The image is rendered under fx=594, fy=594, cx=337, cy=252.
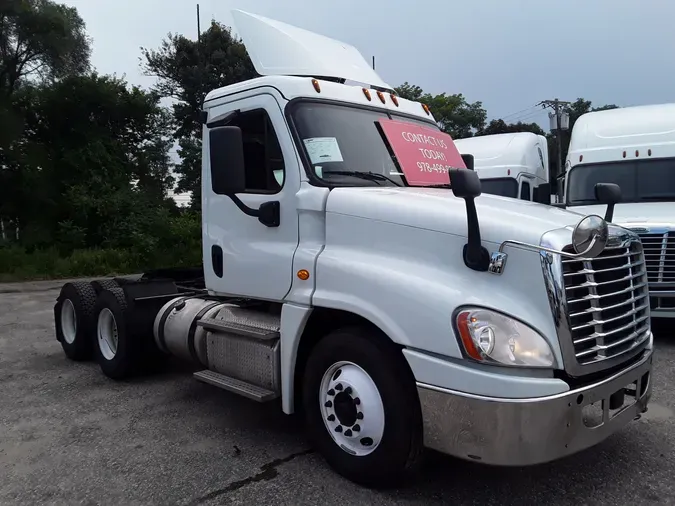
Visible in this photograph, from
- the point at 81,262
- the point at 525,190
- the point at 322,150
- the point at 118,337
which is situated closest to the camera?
the point at 322,150

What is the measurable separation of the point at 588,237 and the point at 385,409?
144 cm

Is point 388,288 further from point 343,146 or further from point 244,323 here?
point 244,323

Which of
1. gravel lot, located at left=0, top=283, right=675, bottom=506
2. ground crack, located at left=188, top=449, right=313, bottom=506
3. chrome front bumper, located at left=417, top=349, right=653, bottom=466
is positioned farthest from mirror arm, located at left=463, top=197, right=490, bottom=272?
ground crack, located at left=188, top=449, right=313, bottom=506

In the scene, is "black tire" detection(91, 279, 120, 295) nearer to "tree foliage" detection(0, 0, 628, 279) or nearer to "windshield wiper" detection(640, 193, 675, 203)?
"windshield wiper" detection(640, 193, 675, 203)

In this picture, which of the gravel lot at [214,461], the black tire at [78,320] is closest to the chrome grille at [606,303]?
the gravel lot at [214,461]

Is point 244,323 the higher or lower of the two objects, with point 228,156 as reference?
lower

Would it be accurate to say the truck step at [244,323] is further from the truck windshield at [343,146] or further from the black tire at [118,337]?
the black tire at [118,337]

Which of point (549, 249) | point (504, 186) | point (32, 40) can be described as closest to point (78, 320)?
point (549, 249)

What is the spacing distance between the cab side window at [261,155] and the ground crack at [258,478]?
186 cm

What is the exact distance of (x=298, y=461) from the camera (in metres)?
4.04

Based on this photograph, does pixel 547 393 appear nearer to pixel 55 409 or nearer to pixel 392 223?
pixel 392 223

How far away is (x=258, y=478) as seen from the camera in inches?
149

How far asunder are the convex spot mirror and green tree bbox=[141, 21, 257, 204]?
2088cm

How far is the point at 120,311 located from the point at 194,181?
14867 millimetres
